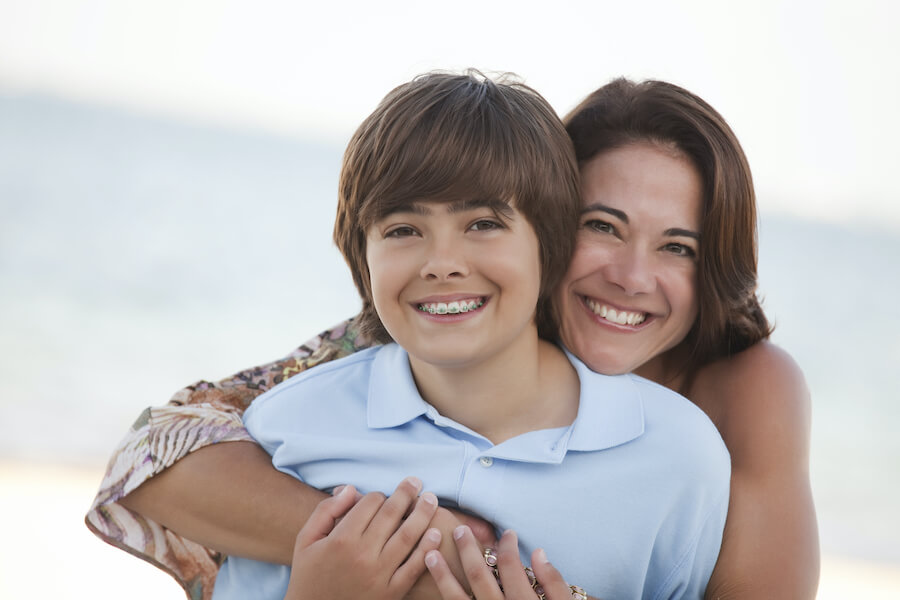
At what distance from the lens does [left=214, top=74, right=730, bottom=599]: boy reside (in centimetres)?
219

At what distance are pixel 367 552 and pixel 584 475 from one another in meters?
0.51

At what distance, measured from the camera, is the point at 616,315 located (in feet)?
8.18

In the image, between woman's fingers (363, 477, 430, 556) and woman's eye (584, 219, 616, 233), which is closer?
woman's fingers (363, 477, 430, 556)

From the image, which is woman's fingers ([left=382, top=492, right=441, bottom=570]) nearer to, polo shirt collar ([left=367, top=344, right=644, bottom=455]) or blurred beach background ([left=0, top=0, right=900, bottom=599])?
polo shirt collar ([left=367, top=344, right=644, bottom=455])

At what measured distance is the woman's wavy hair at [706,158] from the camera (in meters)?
2.44

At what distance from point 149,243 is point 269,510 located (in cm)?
1065

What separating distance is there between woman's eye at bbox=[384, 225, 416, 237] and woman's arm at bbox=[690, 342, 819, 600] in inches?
37.1

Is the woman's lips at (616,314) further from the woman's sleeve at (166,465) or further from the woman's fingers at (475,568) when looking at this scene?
the woman's sleeve at (166,465)

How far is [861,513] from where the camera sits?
6.41 m

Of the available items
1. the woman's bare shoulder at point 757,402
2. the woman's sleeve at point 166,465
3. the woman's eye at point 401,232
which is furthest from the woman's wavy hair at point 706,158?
the woman's sleeve at point 166,465

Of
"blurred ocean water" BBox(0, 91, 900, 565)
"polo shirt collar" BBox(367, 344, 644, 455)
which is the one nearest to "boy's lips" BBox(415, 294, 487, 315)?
"polo shirt collar" BBox(367, 344, 644, 455)

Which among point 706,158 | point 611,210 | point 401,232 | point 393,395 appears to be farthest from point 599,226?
point 393,395

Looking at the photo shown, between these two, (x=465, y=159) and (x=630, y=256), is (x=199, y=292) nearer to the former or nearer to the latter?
(x=630, y=256)

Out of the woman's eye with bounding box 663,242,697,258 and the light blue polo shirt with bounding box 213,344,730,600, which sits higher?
the woman's eye with bounding box 663,242,697,258
